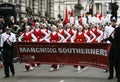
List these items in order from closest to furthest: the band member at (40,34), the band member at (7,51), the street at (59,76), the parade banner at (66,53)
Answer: the street at (59,76) < the parade banner at (66,53) < the band member at (7,51) < the band member at (40,34)

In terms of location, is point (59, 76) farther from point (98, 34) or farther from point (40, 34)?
point (98, 34)

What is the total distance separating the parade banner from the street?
0.52 metres

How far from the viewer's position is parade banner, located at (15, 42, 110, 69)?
1942 cm

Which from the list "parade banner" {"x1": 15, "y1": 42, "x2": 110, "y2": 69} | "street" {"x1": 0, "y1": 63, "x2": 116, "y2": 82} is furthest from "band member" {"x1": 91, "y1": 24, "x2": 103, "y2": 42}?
"parade banner" {"x1": 15, "y1": 42, "x2": 110, "y2": 69}

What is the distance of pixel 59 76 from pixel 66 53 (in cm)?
89

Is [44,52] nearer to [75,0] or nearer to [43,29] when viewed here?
[43,29]

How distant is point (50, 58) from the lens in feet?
66.7

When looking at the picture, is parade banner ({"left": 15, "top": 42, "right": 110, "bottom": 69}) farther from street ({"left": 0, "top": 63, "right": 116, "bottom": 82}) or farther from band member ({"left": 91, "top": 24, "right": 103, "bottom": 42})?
band member ({"left": 91, "top": 24, "right": 103, "bottom": 42})

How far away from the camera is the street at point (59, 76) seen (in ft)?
61.7

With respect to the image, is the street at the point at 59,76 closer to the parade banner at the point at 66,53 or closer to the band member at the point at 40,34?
the parade banner at the point at 66,53

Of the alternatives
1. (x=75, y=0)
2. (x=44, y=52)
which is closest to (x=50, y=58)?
(x=44, y=52)

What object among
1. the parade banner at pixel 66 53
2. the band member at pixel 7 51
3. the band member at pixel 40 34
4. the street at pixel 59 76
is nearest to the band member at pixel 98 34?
the street at pixel 59 76

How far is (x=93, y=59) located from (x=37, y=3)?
44.0m

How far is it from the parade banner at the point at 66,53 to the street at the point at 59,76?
0.52m
